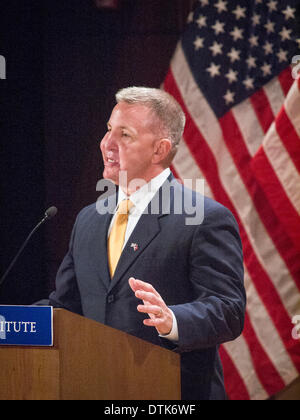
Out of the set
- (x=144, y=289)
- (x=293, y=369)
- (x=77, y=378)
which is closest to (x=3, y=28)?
(x=144, y=289)

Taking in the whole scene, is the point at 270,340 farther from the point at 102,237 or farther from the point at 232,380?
the point at 102,237

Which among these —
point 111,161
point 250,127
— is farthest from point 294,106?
point 111,161

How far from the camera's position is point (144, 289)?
1671mm

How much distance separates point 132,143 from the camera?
270cm

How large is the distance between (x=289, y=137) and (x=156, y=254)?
1046mm

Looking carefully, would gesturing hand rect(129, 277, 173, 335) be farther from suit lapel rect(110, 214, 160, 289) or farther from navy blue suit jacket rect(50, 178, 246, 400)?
suit lapel rect(110, 214, 160, 289)

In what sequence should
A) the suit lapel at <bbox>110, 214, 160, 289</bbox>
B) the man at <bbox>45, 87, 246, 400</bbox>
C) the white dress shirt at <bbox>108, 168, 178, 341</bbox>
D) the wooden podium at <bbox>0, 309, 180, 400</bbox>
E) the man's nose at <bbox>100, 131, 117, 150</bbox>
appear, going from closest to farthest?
the wooden podium at <bbox>0, 309, 180, 400</bbox>, the man at <bbox>45, 87, 246, 400</bbox>, the suit lapel at <bbox>110, 214, 160, 289</bbox>, the white dress shirt at <bbox>108, 168, 178, 341</bbox>, the man's nose at <bbox>100, 131, 117, 150</bbox>

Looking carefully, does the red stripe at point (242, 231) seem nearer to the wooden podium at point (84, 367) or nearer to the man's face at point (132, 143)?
the man's face at point (132, 143)

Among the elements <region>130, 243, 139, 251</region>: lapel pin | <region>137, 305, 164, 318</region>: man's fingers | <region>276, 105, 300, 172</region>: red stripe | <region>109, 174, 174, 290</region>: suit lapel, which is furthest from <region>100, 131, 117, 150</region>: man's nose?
<region>137, 305, 164, 318</region>: man's fingers

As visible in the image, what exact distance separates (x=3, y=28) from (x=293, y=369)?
7.95 ft

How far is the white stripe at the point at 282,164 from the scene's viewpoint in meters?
2.90

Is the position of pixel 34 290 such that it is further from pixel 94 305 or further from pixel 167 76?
pixel 167 76

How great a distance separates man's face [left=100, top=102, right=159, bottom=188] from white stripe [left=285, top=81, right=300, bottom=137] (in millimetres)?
746

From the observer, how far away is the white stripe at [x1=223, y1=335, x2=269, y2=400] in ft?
9.53
